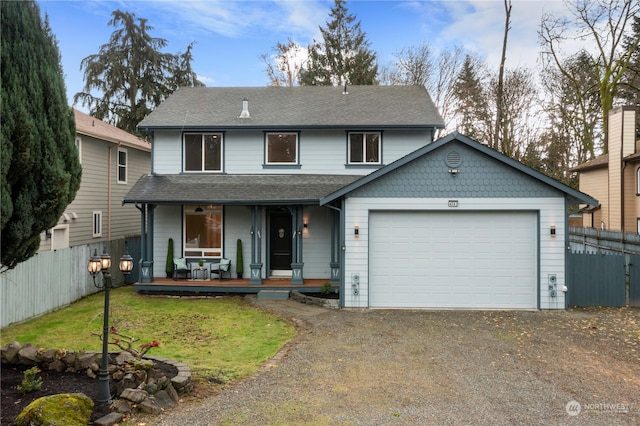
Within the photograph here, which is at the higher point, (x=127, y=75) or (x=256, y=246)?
(x=127, y=75)

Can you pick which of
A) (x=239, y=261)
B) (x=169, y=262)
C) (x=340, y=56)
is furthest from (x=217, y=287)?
(x=340, y=56)

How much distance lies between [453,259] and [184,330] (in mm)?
6724

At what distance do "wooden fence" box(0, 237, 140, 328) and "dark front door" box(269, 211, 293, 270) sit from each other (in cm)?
551

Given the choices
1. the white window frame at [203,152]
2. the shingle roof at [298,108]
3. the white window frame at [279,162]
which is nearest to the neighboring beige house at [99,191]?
the shingle roof at [298,108]

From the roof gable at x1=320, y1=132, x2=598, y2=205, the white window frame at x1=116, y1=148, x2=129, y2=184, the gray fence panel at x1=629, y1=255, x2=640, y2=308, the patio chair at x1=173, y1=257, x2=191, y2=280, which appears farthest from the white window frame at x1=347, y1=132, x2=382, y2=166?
the white window frame at x1=116, y1=148, x2=129, y2=184

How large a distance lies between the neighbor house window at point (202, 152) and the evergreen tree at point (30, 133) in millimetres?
8291

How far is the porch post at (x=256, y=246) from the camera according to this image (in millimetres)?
12609

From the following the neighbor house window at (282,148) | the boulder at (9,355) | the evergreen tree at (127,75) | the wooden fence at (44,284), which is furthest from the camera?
the evergreen tree at (127,75)

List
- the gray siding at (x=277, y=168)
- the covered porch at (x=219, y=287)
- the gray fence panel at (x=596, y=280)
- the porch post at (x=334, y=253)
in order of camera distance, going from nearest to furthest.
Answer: the gray fence panel at (x=596, y=280) < the covered porch at (x=219, y=287) < the porch post at (x=334, y=253) < the gray siding at (x=277, y=168)

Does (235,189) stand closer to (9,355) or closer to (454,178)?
(454,178)

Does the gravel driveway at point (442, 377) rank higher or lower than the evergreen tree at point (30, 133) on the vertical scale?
lower

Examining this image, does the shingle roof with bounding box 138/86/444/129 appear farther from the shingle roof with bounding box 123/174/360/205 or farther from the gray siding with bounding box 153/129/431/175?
the shingle roof with bounding box 123/174/360/205

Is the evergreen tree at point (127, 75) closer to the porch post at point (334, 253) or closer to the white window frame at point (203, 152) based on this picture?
the white window frame at point (203, 152)

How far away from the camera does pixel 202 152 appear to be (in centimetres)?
1416
